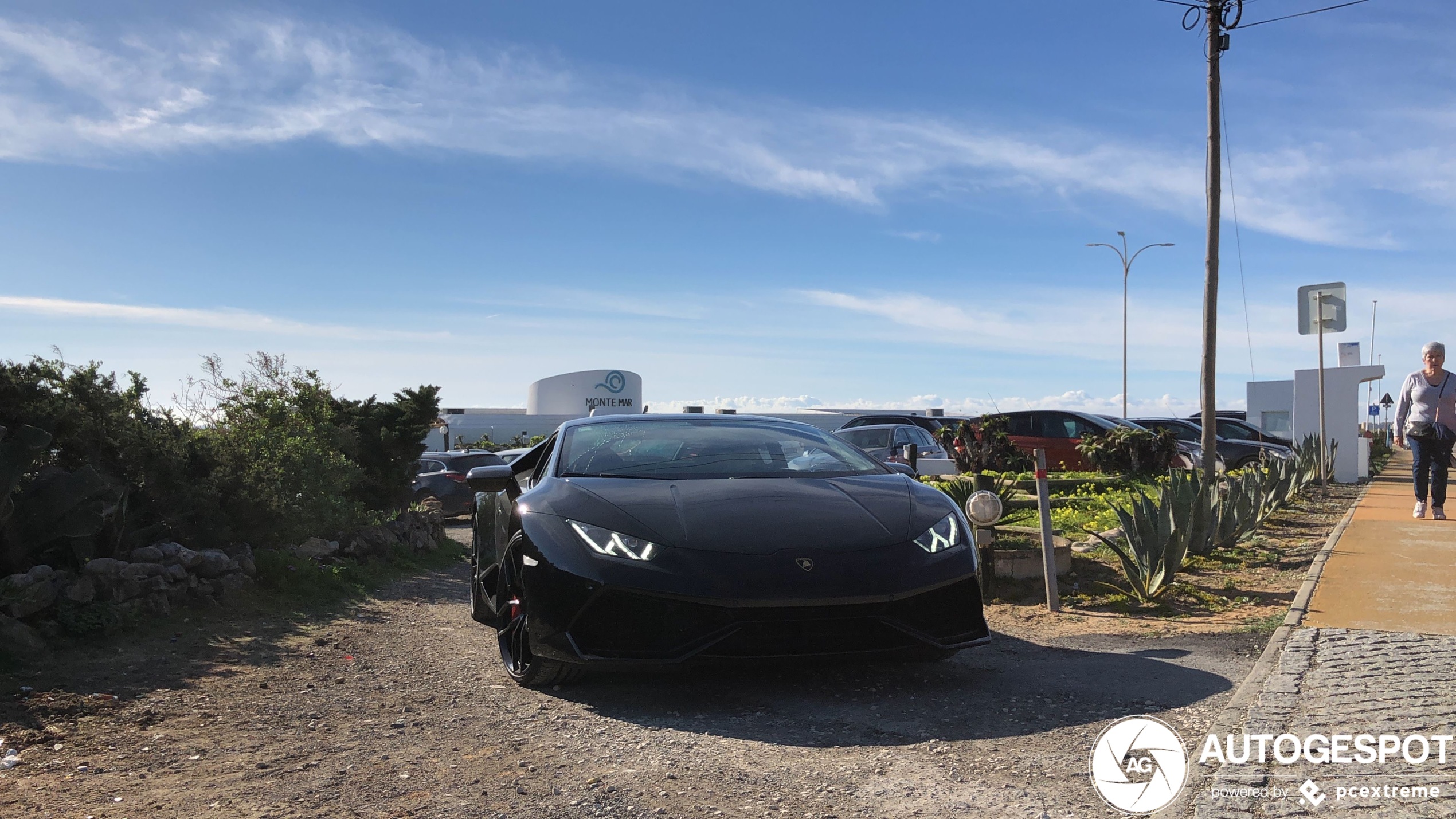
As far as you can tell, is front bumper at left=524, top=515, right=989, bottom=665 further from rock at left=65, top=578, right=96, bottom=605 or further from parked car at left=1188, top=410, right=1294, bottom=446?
parked car at left=1188, top=410, right=1294, bottom=446

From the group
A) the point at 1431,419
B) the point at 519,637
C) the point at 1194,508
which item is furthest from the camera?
the point at 1431,419

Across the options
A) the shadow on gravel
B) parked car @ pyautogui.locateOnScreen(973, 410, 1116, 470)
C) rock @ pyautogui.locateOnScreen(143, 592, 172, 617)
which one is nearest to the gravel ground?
the shadow on gravel

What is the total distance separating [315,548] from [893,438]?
489 inches

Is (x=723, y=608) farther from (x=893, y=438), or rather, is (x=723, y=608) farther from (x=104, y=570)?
(x=893, y=438)

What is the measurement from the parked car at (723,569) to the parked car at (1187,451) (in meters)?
13.1

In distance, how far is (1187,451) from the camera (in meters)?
18.9

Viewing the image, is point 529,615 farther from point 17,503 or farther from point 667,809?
point 17,503

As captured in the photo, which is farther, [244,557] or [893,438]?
[893,438]

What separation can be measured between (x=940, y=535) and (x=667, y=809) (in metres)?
1.94

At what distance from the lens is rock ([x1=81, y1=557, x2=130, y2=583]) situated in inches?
226

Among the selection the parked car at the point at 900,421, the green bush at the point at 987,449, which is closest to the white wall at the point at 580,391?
the parked car at the point at 900,421

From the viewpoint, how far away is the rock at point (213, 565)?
655cm

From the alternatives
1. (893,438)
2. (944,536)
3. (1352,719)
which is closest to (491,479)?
(944,536)

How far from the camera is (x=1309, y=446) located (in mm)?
16844
